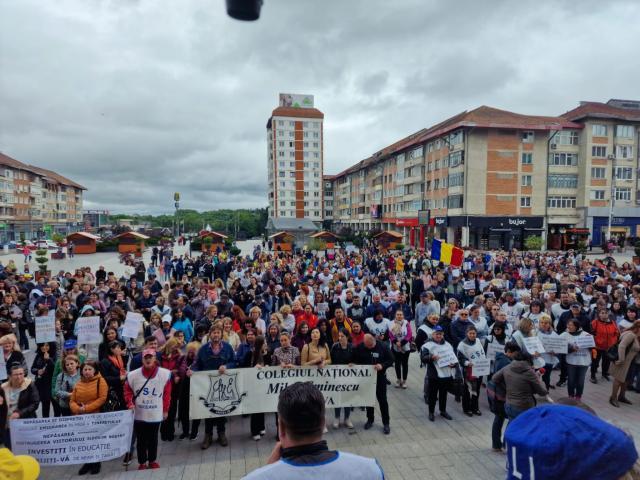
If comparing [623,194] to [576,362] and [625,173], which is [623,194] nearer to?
[625,173]

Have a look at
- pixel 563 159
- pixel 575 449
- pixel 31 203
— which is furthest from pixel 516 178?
pixel 31 203

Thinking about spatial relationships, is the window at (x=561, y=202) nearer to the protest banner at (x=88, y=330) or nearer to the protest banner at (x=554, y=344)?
the protest banner at (x=554, y=344)

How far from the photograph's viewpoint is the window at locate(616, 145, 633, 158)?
5119 cm

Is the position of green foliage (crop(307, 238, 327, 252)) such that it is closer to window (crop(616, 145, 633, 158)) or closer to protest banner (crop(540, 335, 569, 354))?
protest banner (crop(540, 335, 569, 354))

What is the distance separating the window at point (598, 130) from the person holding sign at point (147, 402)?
199 ft

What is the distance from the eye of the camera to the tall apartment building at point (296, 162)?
96.6 m

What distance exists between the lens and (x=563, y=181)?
51.2 m

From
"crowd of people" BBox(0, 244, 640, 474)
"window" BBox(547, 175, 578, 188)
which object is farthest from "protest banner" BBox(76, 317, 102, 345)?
"window" BBox(547, 175, 578, 188)

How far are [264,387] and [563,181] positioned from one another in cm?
5696

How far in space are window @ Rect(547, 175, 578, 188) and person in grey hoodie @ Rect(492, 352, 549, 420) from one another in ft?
178

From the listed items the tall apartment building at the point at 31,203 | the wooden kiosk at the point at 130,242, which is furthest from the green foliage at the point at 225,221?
the wooden kiosk at the point at 130,242

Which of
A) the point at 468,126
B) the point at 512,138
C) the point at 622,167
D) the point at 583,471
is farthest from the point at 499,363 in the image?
the point at 622,167

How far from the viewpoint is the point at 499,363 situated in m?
6.11

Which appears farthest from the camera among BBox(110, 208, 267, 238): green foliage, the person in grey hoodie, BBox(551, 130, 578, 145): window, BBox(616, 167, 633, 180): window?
BBox(110, 208, 267, 238): green foliage
